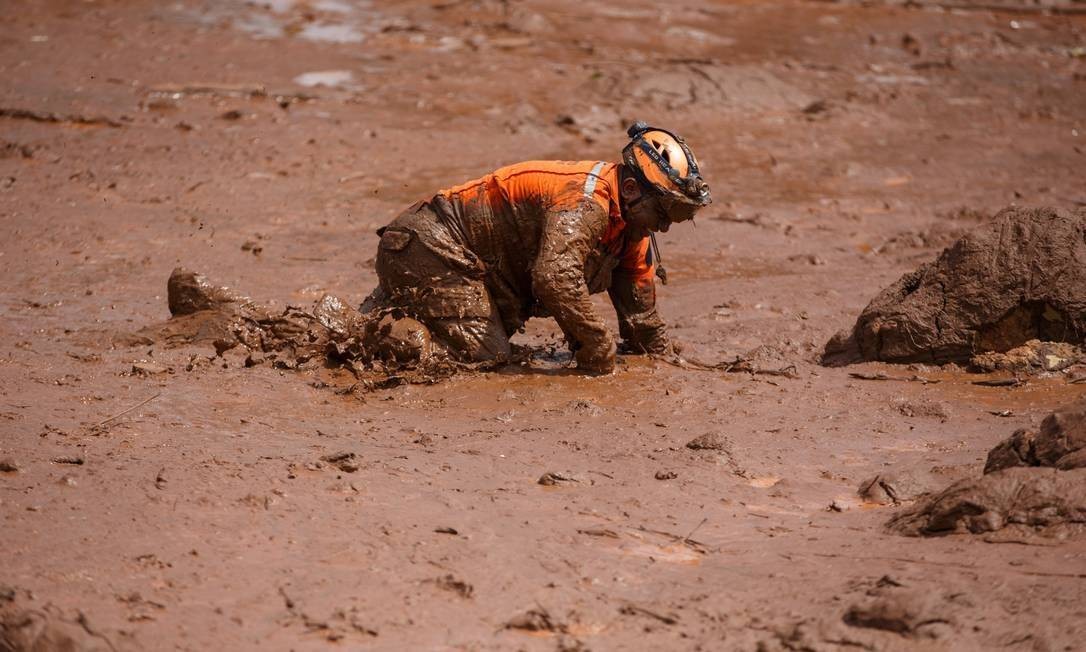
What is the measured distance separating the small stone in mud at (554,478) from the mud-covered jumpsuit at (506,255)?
1430 mm

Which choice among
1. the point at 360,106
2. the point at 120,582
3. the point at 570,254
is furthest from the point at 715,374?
the point at 360,106

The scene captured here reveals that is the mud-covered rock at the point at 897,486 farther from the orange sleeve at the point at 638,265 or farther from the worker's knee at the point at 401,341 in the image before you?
the worker's knee at the point at 401,341

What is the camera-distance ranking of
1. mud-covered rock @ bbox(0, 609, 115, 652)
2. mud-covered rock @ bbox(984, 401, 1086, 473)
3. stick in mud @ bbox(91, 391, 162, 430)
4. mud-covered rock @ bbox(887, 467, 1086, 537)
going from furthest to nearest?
1. stick in mud @ bbox(91, 391, 162, 430)
2. mud-covered rock @ bbox(984, 401, 1086, 473)
3. mud-covered rock @ bbox(887, 467, 1086, 537)
4. mud-covered rock @ bbox(0, 609, 115, 652)

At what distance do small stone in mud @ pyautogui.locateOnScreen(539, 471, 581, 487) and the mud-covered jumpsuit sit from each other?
1430mm

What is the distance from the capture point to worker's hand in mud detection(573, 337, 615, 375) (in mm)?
6699

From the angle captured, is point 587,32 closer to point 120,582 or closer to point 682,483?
point 682,483

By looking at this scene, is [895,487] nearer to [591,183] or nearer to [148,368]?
[591,183]

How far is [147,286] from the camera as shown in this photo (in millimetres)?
8312

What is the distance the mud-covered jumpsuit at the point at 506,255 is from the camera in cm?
651

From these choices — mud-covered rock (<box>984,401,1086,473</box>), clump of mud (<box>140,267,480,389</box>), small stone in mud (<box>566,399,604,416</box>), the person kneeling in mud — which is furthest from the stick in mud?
mud-covered rock (<box>984,401,1086,473</box>)

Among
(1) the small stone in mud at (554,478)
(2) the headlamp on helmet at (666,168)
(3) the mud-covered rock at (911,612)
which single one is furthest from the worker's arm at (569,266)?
(3) the mud-covered rock at (911,612)

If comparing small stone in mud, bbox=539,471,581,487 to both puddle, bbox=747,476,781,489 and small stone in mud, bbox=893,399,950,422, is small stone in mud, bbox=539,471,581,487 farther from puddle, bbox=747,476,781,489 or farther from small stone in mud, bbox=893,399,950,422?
small stone in mud, bbox=893,399,950,422

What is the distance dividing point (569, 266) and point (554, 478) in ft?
5.09

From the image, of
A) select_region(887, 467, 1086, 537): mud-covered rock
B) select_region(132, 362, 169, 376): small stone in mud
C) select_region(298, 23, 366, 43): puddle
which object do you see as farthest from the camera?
select_region(298, 23, 366, 43): puddle
